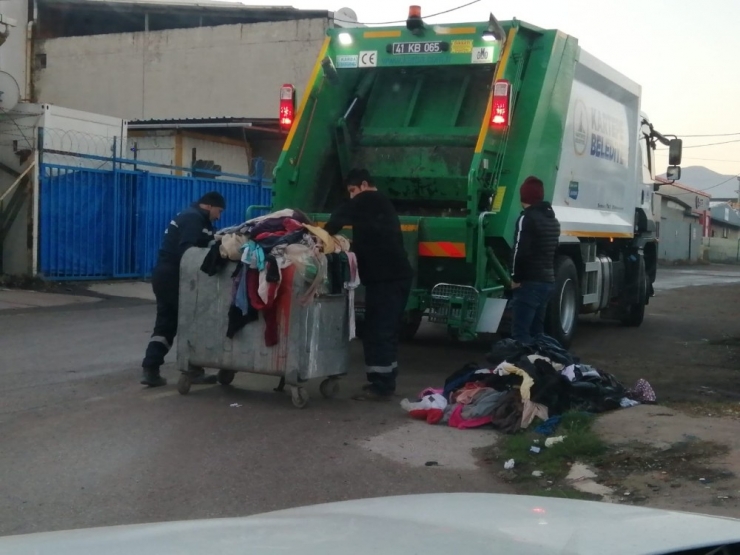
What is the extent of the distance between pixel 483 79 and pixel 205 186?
33.3 feet

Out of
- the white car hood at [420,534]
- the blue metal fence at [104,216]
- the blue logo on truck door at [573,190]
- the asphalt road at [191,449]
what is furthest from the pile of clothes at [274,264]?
the blue metal fence at [104,216]

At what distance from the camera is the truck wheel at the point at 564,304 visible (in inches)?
382

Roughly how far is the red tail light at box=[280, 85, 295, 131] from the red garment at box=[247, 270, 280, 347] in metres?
2.76

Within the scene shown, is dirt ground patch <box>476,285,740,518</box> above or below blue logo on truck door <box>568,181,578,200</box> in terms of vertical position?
below

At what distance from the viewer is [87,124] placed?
17.1m

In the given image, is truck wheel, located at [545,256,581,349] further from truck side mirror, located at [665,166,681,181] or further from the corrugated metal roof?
the corrugated metal roof

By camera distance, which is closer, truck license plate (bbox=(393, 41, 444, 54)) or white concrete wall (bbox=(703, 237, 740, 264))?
truck license plate (bbox=(393, 41, 444, 54))

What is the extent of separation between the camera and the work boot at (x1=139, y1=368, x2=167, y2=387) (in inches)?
299

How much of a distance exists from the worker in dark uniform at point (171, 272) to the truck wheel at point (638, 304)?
24.0ft

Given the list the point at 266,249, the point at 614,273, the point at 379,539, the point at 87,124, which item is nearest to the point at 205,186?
the point at 87,124

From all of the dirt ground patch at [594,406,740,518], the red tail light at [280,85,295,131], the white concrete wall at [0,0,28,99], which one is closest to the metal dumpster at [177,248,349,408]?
the dirt ground patch at [594,406,740,518]

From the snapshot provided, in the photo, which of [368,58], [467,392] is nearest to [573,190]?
[368,58]

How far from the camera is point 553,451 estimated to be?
5.76 meters

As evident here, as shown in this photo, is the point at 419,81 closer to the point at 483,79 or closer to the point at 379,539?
the point at 483,79
